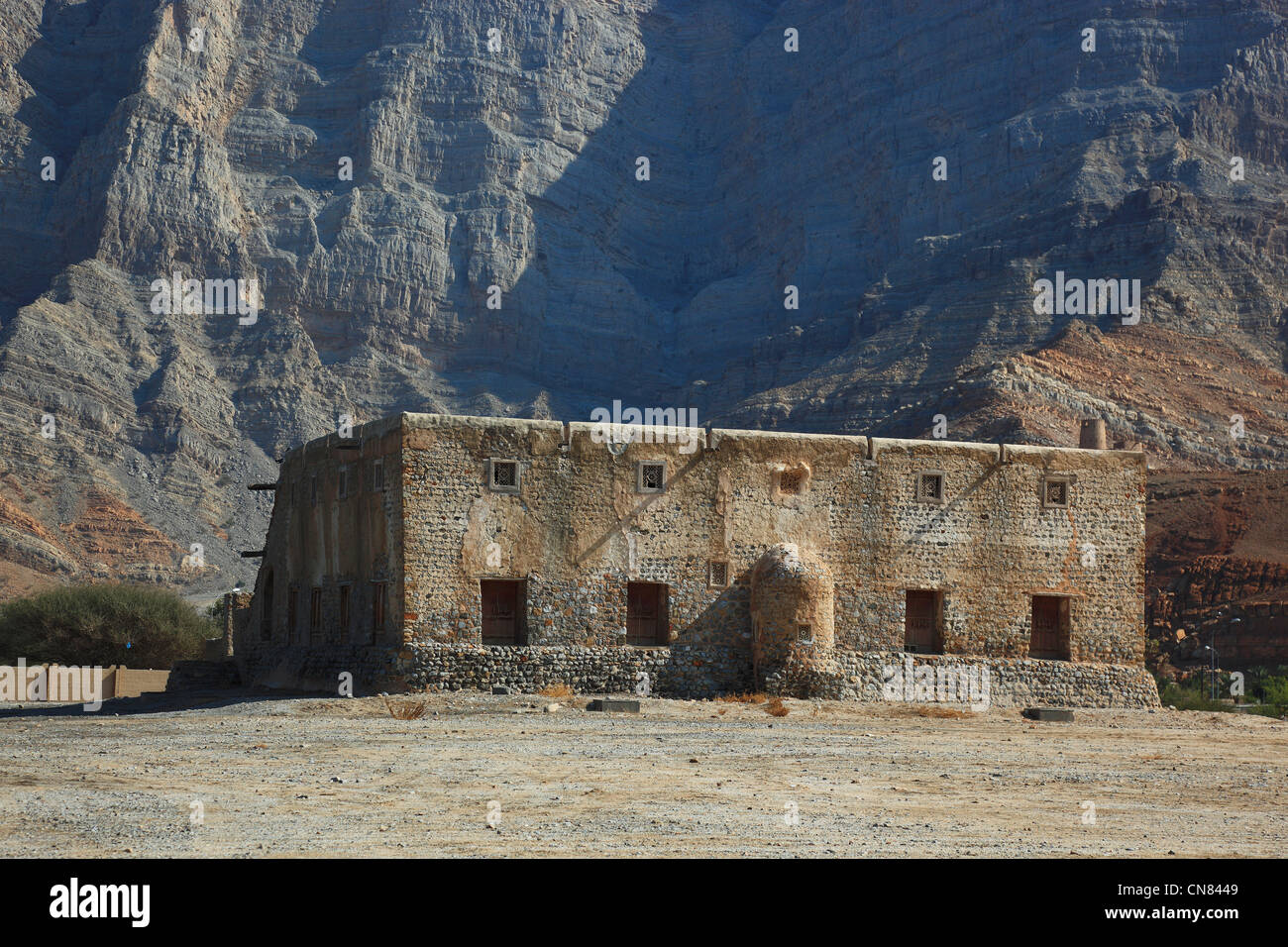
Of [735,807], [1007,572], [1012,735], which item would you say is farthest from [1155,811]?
[1007,572]

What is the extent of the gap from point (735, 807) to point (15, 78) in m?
144

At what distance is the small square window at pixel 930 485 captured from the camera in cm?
3125

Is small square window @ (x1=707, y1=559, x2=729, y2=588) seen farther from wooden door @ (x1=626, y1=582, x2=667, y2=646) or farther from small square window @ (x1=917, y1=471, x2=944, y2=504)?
small square window @ (x1=917, y1=471, x2=944, y2=504)

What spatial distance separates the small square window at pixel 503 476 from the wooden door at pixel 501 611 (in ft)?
5.43

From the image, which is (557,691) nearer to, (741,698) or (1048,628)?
(741,698)

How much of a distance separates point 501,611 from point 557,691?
6.06 feet

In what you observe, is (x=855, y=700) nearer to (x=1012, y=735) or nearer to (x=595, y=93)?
(x=1012, y=735)

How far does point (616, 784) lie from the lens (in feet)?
55.2

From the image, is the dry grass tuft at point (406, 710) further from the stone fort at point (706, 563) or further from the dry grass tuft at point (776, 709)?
the dry grass tuft at point (776, 709)

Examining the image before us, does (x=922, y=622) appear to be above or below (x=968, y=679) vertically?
above

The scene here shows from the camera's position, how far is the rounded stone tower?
1147 inches

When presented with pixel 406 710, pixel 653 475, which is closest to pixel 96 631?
pixel 653 475

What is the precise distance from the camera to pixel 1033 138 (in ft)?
440

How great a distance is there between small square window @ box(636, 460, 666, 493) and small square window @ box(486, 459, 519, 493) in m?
2.39
